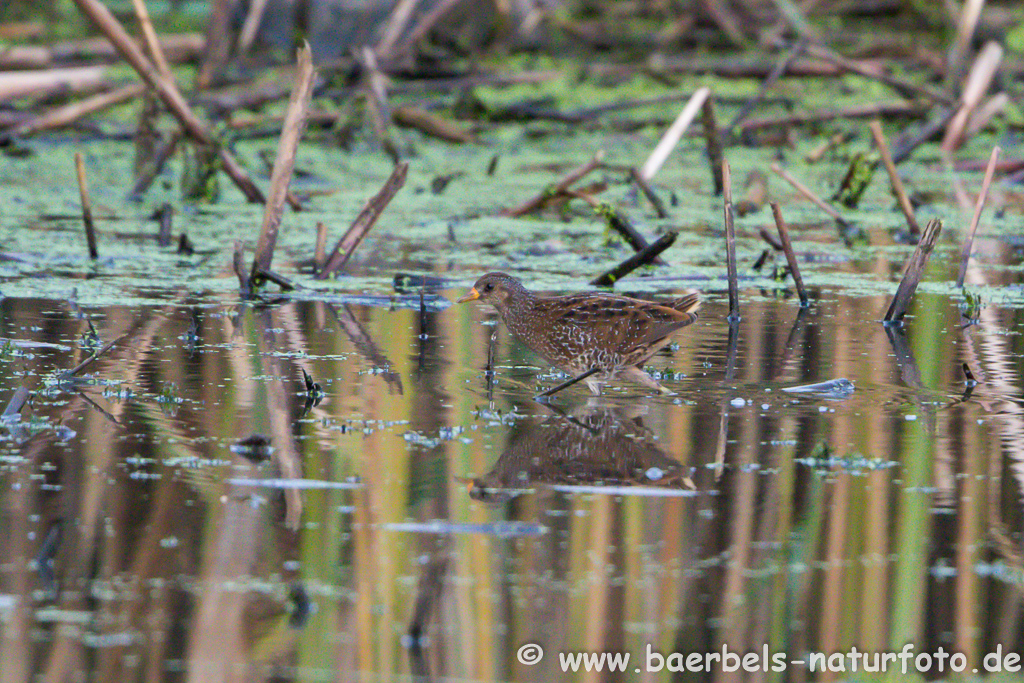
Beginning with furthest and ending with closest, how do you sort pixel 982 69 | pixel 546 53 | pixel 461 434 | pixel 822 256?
pixel 546 53 < pixel 982 69 < pixel 822 256 < pixel 461 434

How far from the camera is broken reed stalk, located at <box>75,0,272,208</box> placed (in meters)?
7.84

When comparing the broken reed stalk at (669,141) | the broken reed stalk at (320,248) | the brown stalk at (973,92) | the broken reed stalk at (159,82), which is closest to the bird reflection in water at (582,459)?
the broken reed stalk at (320,248)

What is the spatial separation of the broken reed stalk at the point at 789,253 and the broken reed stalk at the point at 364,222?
62.8 inches

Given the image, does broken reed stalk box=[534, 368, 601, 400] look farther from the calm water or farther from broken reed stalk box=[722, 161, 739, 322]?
broken reed stalk box=[722, 161, 739, 322]

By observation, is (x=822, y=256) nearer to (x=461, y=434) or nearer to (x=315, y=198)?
(x=315, y=198)

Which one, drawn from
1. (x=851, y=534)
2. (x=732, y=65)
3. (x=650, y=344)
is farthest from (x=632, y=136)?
(x=851, y=534)

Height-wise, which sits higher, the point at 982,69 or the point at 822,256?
the point at 982,69

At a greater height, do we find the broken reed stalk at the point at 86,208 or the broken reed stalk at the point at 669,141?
the broken reed stalk at the point at 669,141

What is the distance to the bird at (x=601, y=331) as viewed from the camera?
5316mm

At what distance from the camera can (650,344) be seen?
5336 mm

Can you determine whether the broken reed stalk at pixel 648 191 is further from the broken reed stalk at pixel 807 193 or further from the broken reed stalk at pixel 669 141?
the broken reed stalk at pixel 807 193

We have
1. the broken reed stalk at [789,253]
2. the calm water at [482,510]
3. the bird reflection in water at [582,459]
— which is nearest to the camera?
the calm water at [482,510]

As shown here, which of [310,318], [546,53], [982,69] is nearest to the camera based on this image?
[310,318]

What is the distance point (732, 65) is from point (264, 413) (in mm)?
9764
